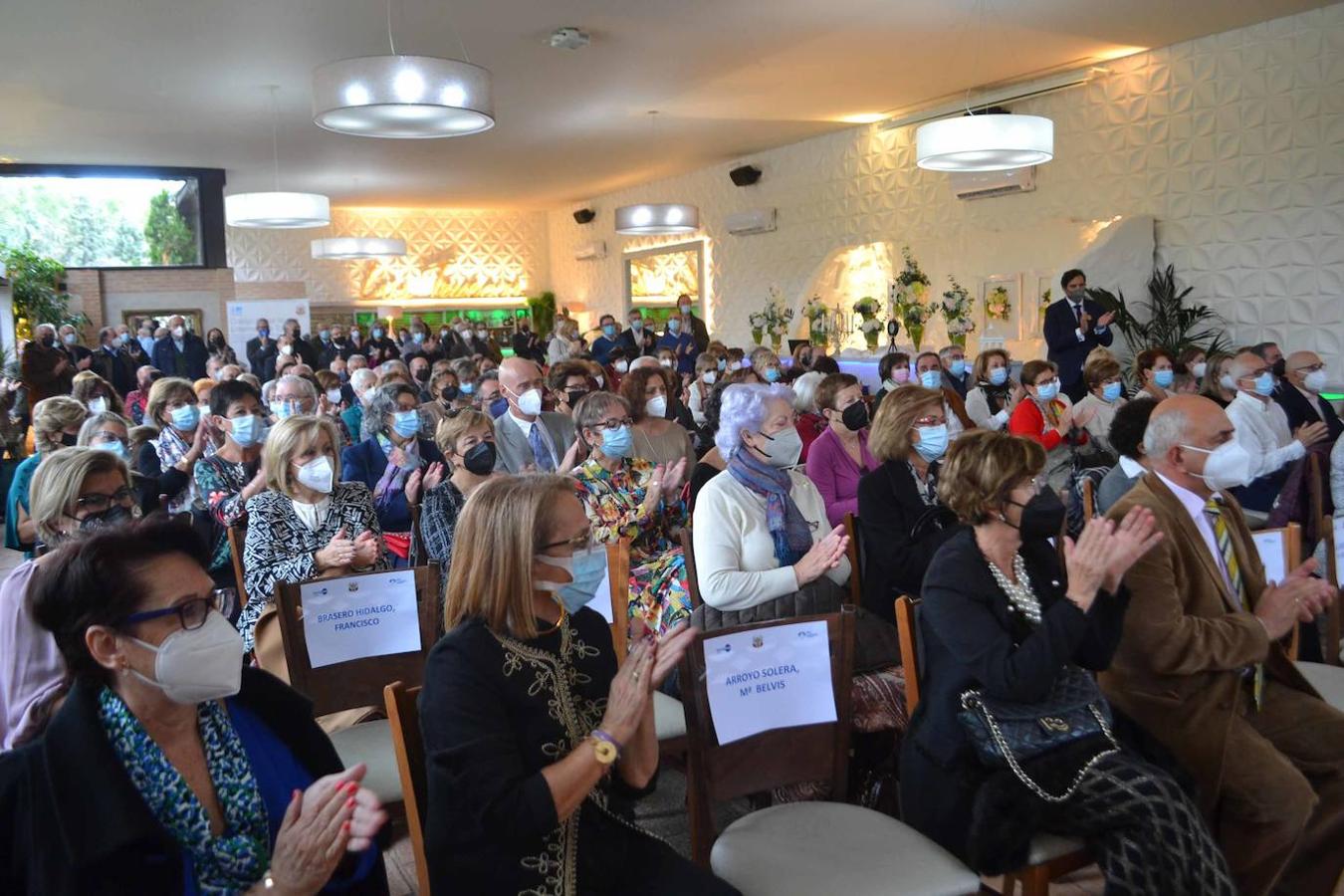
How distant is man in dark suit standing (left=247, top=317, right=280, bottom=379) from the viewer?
624 inches

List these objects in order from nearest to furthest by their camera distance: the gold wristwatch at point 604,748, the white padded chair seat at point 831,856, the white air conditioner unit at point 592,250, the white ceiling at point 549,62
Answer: the gold wristwatch at point 604,748 < the white padded chair seat at point 831,856 < the white ceiling at point 549,62 < the white air conditioner unit at point 592,250

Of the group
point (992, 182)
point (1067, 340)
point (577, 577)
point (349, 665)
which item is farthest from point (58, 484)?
point (992, 182)

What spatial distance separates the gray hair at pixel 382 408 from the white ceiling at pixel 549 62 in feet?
13.0

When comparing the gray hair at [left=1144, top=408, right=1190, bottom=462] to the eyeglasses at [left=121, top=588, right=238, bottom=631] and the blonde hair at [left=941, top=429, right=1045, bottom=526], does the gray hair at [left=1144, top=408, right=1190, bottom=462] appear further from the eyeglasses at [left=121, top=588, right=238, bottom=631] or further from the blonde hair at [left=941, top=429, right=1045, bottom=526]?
the eyeglasses at [left=121, top=588, right=238, bottom=631]

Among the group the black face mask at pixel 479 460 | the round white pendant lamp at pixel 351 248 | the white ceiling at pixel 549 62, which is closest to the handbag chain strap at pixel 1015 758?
the black face mask at pixel 479 460

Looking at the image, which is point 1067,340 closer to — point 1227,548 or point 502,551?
point 1227,548

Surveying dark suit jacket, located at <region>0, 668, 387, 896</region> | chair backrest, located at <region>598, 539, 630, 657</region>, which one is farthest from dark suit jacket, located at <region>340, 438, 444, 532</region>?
dark suit jacket, located at <region>0, 668, 387, 896</region>

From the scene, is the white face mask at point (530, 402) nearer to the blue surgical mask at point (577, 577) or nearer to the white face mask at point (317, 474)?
the white face mask at point (317, 474)

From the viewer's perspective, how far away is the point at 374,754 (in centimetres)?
262

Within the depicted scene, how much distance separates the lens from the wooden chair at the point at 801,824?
6.77 ft

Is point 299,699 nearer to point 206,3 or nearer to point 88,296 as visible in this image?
point 206,3

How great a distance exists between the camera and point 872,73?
33.8 ft

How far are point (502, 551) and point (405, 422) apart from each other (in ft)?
10.2

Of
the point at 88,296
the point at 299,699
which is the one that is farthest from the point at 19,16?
the point at 88,296
